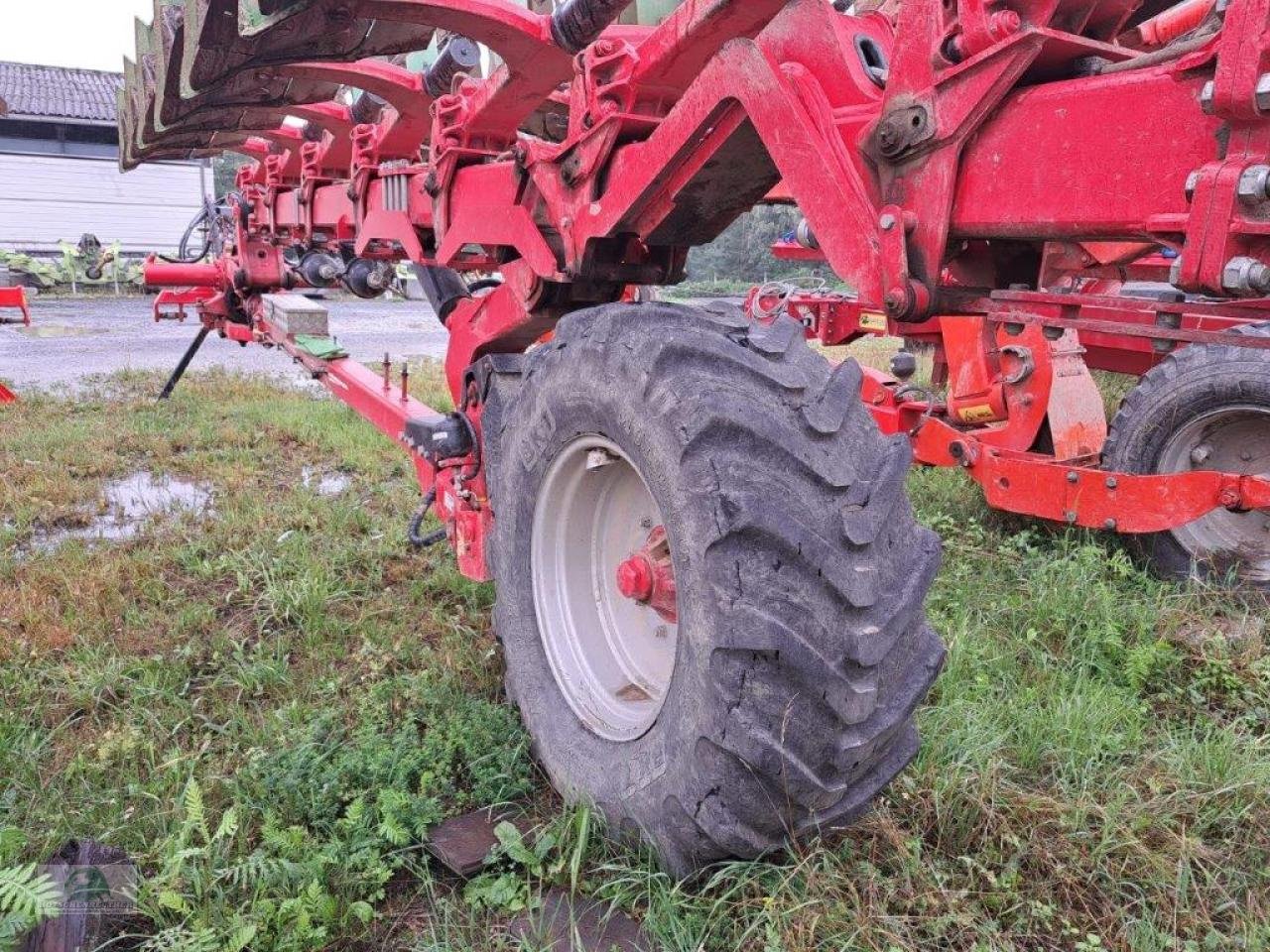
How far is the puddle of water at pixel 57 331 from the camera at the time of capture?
1259 cm

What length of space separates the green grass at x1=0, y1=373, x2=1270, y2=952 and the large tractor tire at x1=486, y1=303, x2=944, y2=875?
21 centimetres

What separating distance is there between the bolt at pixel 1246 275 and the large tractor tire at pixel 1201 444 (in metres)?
2.47

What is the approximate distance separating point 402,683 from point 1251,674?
264 cm

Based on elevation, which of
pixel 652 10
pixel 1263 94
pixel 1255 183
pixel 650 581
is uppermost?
pixel 652 10

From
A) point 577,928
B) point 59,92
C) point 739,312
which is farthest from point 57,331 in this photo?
point 59,92

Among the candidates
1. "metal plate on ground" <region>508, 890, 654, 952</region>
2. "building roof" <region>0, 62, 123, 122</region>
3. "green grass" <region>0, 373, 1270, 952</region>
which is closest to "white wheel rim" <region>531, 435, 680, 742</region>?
"green grass" <region>0, 373, 1270, 952</region>

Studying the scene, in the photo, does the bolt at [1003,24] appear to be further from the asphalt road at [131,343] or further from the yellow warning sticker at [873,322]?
the asphalt road at [131,343]

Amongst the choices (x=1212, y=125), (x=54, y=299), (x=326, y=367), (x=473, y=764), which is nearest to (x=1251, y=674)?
(x=1212, y=125)

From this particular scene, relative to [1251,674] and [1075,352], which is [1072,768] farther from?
[1075,352]

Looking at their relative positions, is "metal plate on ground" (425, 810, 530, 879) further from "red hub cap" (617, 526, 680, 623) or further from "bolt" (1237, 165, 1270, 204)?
"bolt" (1237, 165, 1270, 204)

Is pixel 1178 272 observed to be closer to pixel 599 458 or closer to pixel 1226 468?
pixel 599 458

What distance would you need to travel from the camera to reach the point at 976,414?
4.51m

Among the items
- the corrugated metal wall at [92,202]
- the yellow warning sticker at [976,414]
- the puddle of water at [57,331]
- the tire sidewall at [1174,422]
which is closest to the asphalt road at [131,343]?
the puddle of water at [57,331]

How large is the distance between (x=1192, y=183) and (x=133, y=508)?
4.76 meters
